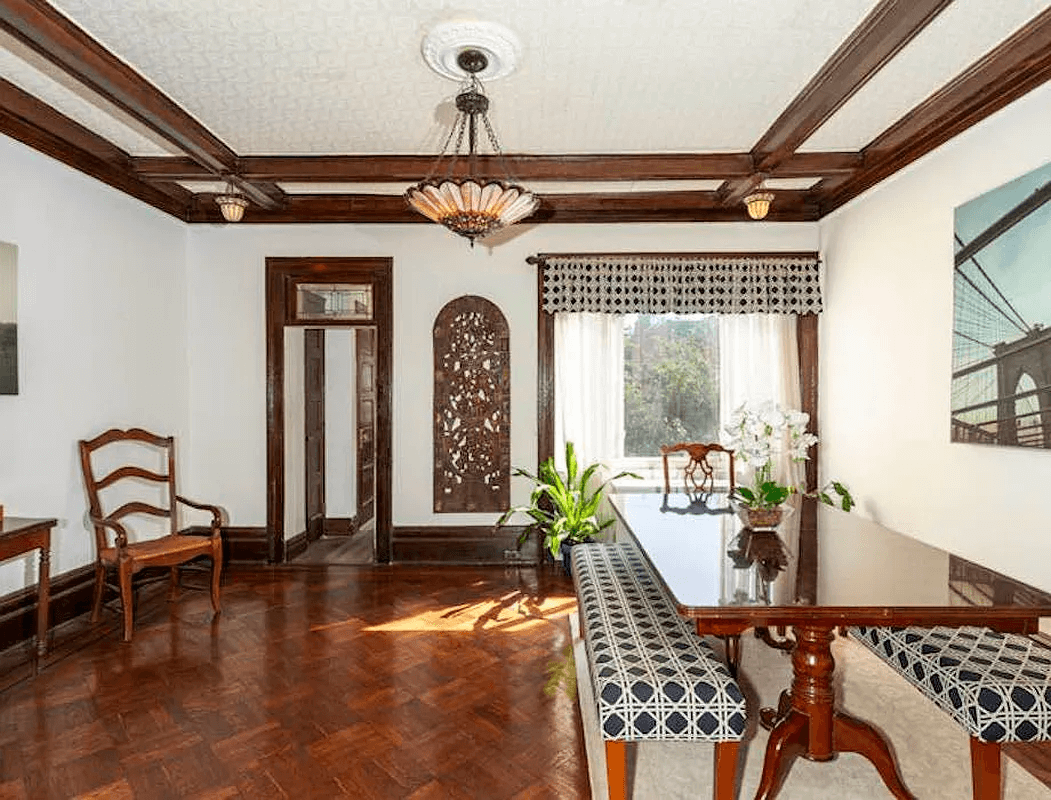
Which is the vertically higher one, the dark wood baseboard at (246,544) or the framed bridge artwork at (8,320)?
the framed bridge artwork at (8,320)

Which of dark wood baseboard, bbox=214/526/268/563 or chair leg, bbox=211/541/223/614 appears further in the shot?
dark wood baseboard, bbox=214/526/268/563

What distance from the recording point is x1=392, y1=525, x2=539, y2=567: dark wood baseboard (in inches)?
198

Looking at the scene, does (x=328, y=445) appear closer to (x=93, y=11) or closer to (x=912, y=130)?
(x=93, y=11)

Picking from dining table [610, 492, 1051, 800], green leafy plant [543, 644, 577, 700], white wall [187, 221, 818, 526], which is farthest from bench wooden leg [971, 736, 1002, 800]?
white wall [187, 221, 818, 526]

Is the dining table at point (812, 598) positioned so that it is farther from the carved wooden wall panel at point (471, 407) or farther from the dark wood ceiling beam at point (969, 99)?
the carved wooden wall panel at point (471, 407)

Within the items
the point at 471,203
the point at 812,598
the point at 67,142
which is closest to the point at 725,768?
the point at 812,598

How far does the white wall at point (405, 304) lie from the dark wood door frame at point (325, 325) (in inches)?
2.7

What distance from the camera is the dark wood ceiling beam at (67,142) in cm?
323

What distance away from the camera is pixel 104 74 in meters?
2.82

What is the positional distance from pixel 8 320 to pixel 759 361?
15.2 feet

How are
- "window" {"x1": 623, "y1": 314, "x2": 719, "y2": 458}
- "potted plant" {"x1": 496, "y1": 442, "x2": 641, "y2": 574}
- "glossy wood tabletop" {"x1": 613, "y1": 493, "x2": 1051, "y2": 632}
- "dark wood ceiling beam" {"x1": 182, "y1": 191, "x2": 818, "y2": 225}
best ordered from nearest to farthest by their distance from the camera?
"glossy wood tabletop" {"x1": 613, "y1": 493, "x2": 1051, "y2": 632}
"potted plant" {"x1": 496, "y1": 442, "x2": 641, "y2": 574}
"dark wood ceiling beam" {"x1": 182, "y1": 191, "x2": 818, "y2": 225}
"window" {"x1": 623, "y1": 314, "x2": 719, "y2": 458}

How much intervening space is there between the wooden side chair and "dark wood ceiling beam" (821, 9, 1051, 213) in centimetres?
437

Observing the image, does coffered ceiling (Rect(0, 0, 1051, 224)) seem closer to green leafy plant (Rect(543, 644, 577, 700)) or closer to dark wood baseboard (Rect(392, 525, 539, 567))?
dark wood baseboard (Rect(392, 525, 539, 567))

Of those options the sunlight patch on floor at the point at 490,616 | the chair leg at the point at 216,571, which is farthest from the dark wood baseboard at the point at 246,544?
the sunlight patch on floor at the point at 490,616
